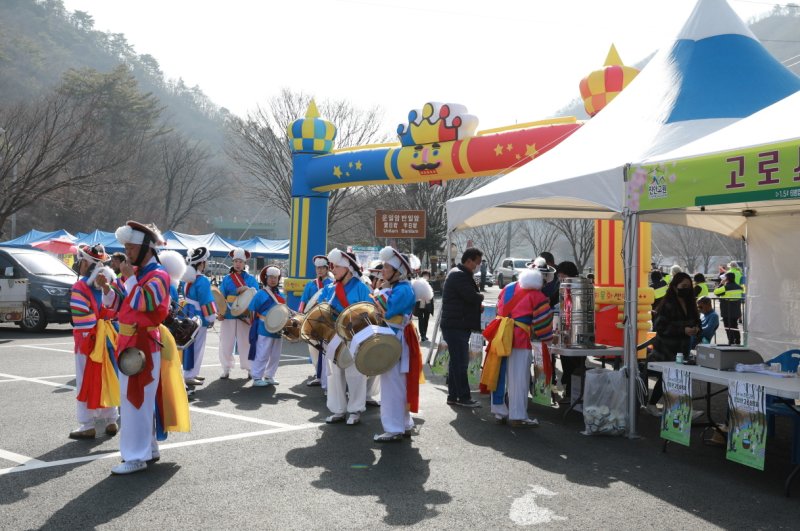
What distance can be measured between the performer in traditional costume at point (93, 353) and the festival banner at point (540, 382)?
4246 mm

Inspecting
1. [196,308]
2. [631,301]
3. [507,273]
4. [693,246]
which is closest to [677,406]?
[631,301]

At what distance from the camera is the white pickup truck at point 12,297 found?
15.0m

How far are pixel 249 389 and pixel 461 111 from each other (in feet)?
21.1

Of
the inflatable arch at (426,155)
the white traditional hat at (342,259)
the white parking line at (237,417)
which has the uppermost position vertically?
the inflatable arch at (426,155)

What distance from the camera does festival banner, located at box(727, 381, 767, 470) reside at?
4977 millimetres

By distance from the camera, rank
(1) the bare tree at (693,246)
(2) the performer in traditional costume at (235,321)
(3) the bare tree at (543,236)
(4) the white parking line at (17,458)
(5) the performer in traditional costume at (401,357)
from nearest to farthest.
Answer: (4) the white parking line at (17,458)
(5) the performer in traditional costume at (401,357)
(2) the performer in traditional costume at (235,321)
(3) the bare tree at (543,236)
(1) the bare tree at (693,246)

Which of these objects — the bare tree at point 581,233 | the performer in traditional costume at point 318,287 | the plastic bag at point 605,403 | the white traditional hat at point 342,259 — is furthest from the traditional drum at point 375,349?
the bare tree at point 581,233

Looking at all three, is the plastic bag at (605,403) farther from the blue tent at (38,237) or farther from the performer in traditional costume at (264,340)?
the blue tent at (38,237)

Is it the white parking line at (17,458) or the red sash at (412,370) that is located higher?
the red sash at (412,370)

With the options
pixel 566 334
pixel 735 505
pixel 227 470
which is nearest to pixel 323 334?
pixel 227 470

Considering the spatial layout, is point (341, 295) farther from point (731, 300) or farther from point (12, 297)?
point (731, 300)

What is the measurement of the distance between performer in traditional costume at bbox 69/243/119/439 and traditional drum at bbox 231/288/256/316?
127 inches

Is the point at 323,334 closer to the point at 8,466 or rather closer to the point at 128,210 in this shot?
the point at 8,466

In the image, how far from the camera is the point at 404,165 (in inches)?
525
